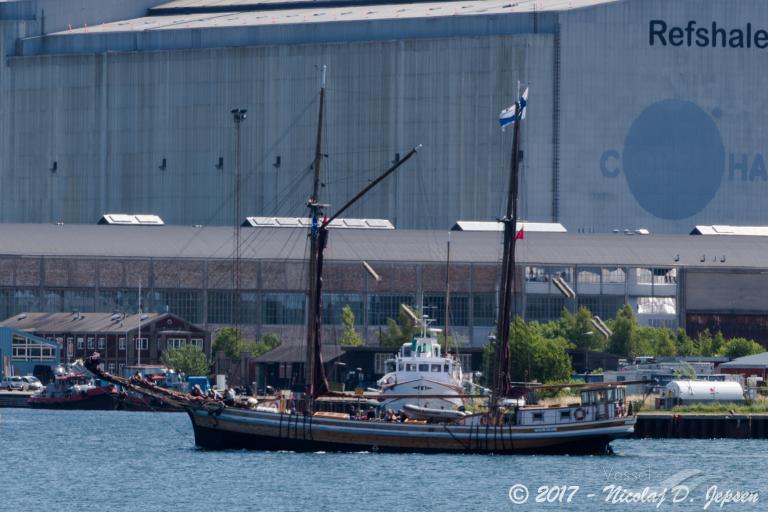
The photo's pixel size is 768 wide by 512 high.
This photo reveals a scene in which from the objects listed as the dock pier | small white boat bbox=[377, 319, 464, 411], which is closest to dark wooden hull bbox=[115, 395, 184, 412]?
the dock pier

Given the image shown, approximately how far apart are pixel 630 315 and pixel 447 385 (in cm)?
7277

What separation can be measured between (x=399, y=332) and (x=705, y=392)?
161 feet

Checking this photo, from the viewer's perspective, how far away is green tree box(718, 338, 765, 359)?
192 meters

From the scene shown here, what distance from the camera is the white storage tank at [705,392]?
149875 mm

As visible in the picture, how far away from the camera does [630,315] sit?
198m

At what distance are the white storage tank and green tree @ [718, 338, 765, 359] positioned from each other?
135 ft

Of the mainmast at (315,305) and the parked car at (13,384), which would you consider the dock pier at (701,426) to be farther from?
the parked car at (13,384)

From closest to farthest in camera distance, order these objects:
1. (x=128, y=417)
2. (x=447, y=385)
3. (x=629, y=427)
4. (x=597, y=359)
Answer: (x=629, y=427) < (x=447, y=385) < (x=128, y=417) < (x=597, y=359)

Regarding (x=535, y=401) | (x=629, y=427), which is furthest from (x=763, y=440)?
(x=629, y=427)

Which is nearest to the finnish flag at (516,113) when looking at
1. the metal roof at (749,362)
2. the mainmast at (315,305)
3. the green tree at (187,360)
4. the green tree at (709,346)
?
the mainmast at (315,305)

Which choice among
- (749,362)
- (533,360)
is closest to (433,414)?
(533,360)

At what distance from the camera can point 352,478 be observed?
A: 103875 mm

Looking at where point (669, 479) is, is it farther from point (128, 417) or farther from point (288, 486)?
point (128, 417)

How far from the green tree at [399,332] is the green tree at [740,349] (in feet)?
84.9
